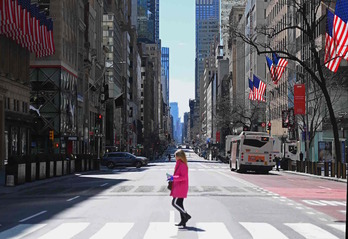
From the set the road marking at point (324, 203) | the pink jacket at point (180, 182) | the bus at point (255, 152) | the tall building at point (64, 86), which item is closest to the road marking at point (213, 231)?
the pink jacket at point (180, 182)

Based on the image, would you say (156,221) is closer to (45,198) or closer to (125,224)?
(125,224)

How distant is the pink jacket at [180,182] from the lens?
1369cm

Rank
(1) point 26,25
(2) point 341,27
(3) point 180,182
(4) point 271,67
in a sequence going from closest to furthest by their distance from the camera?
(3) point 180,182 < (2) point 341,27 < (1) point 26,25 < (4) point 271,67

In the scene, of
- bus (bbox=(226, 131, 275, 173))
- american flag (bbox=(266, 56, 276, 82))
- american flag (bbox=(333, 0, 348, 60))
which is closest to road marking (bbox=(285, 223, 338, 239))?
american flag (bbox=(333, 0, 348, 60))

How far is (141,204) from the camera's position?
18.9m

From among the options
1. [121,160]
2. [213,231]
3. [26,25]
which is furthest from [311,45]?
[213,231]

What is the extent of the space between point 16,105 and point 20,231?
41.0 m

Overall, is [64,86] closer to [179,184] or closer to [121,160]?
[121,160]

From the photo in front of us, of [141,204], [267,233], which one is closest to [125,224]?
[267,233]

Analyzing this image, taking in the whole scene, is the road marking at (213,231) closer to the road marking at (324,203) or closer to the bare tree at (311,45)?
the road marking at (324,203)

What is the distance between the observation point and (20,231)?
12844 mm

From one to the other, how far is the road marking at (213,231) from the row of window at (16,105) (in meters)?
38.1

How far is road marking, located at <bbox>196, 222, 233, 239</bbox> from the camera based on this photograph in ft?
39.2

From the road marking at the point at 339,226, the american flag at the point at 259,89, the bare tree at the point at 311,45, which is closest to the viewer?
the road marking at the point at 339,226
